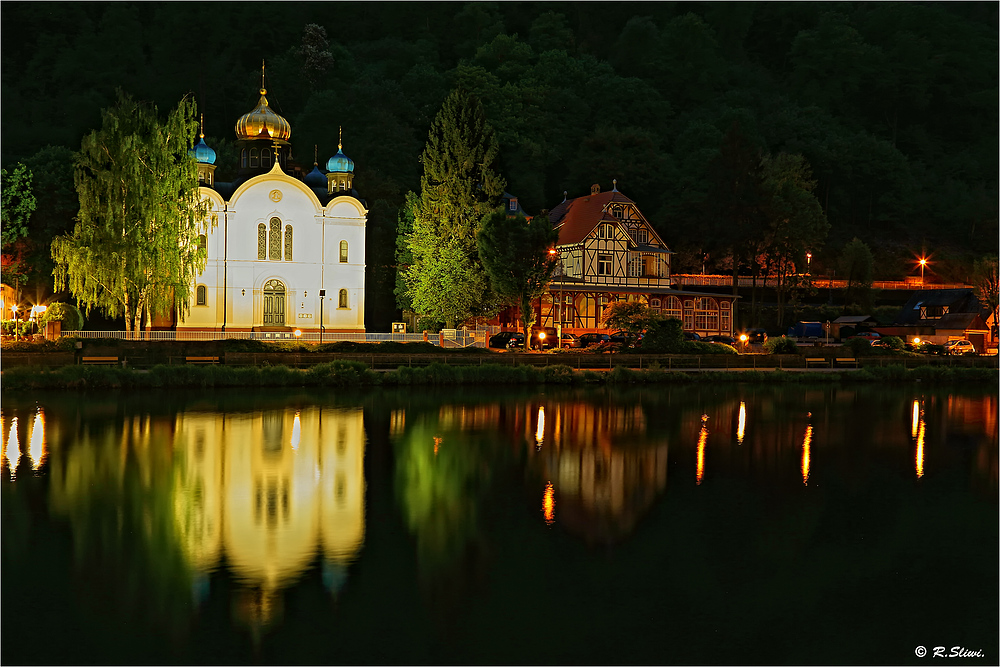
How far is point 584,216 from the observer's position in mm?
65188

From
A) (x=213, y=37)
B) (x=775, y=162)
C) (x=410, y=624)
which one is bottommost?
(x=410, y=624)

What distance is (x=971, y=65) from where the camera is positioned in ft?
363

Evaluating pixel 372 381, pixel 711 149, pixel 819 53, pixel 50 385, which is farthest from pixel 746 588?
pixel 819 53

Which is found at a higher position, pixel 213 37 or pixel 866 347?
pixel 213 37

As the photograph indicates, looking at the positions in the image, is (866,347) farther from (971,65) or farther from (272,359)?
(971,65)

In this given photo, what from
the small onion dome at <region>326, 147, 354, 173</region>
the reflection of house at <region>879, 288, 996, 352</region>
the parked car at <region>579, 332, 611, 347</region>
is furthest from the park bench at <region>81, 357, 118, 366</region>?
the reflection of house at <region>879, 288, 996, 352</region>

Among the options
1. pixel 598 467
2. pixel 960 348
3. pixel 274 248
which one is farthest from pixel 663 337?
pixel 598 467

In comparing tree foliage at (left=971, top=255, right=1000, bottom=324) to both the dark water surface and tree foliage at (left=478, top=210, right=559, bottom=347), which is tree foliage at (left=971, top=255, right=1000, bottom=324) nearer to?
tree foliage at (left=478, top=210, right=559, bottom=347)

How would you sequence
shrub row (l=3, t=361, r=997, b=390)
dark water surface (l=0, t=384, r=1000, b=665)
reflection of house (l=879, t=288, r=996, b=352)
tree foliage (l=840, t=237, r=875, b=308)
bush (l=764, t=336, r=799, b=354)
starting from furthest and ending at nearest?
tree foliage (l=840, t=237, r=875, b=308) < reflection of house (l=879, t=288, r=996, b=352) < bush (l=764, t=336, r=799, b=354) < shrub row (l=3, t=361, r=997, b=390) < dark water surface (l=0, t=384, r=1000, b=665)

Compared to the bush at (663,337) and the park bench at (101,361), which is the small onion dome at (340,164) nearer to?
the park bench at (101,361)

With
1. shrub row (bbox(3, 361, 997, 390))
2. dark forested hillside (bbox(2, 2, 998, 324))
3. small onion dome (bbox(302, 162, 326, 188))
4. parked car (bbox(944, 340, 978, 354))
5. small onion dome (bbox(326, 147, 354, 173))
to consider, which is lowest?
shrub row (bbox(3, 361, 997, 390))

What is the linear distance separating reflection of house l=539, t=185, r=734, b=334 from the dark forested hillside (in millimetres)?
8920

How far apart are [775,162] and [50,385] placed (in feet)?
207

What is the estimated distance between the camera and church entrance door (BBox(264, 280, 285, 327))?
54.0 meters
